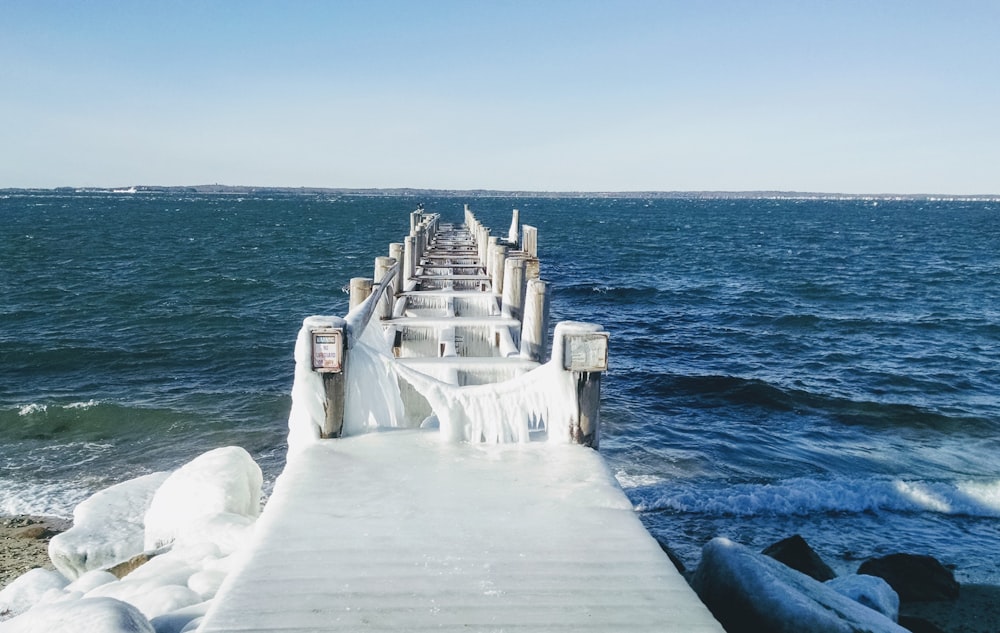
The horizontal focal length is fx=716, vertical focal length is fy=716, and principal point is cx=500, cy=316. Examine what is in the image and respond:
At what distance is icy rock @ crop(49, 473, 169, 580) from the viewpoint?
588cm

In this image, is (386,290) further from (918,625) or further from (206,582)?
(918,625)

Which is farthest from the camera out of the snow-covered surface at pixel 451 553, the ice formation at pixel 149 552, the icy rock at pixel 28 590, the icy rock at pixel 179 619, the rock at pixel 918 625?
the rock at pixel 918 625

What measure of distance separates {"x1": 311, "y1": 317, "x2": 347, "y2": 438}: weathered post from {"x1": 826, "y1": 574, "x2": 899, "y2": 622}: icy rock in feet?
12.6

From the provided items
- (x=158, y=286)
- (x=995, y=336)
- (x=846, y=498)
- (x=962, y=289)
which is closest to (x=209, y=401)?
(x=846, y=498)

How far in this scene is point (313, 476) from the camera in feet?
14.6

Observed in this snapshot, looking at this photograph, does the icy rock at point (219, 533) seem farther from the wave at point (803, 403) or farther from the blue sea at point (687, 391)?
the wave at point (803, 403)

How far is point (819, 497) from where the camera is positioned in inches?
385

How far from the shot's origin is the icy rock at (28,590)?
207 inches

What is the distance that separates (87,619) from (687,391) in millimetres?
13038

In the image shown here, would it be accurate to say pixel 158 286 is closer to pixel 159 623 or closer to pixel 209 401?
pixel 209 401

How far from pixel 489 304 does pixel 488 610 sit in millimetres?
7767

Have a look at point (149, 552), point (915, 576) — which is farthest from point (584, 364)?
point (915, 576)

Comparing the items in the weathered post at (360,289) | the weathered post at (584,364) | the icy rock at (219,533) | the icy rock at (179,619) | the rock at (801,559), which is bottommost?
the rock at (801,559)

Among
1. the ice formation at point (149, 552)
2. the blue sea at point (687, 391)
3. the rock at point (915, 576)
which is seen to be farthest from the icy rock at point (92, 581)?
the rock at point (915, 576)
